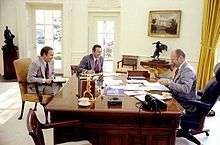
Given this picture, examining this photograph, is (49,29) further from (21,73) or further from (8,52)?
(21,73)

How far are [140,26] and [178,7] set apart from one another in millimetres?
1048

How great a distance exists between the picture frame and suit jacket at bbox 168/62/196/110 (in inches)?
131

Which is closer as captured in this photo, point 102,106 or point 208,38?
point 102,106

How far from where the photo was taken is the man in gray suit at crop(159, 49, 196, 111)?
344cm

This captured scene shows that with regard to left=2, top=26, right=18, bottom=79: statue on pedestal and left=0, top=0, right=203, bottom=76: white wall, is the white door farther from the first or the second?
left=2, top=26, right=18, bottom=79: statue on pedestal

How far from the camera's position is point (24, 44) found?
25.2 ft

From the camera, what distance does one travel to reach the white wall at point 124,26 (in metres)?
6.67

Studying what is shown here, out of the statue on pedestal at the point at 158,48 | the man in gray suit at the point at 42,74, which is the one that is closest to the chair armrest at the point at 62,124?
the man in gray suit at the point at 42,74

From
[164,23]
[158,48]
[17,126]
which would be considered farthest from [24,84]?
[164,23]

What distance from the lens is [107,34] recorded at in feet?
25.2

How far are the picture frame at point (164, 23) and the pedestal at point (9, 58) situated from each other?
364 cm

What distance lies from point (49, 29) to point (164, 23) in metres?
3.47

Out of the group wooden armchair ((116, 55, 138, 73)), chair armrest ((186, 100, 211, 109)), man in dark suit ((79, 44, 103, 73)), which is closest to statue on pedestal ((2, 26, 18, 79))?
wooden armchair ((116, 55, 138, 73))

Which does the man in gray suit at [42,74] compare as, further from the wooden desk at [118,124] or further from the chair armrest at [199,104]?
the chair armrest at [199,104]
